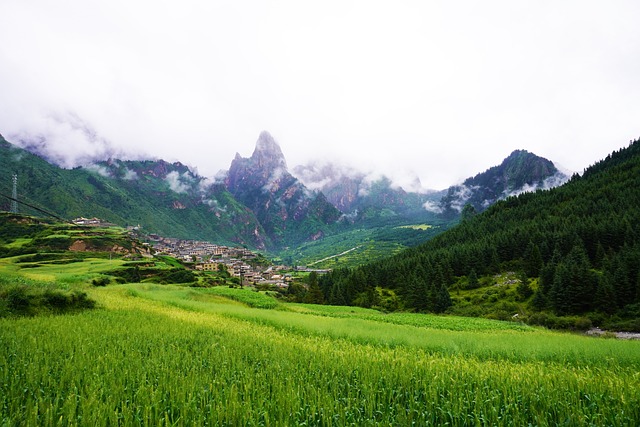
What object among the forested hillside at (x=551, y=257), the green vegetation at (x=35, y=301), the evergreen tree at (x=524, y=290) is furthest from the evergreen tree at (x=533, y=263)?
the green vegetation at (x=35, y=301)

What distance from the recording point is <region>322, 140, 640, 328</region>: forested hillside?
5547cm

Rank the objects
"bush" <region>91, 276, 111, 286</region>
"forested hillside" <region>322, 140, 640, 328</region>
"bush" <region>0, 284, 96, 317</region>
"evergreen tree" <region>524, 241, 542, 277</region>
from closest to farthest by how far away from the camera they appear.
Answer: "bush" <region>0, 284, 96, 317</region>
"bush" <region>91, 276, 111, 286</region>
"forested hillside" <region>322, 140, 640, 328</region>
"evergreen tree" <region>524, 241, 542, 277</region>

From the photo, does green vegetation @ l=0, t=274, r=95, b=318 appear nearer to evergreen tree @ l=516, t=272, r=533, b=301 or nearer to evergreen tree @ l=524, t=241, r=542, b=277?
evergreen tree @ l=516, t=272, r=533, b=301

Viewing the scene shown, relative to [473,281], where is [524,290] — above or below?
below

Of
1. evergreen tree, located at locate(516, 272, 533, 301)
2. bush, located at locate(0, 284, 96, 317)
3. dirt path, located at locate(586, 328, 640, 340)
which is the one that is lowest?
Result: dirt path, located at locate(586, 328, 640, 340)

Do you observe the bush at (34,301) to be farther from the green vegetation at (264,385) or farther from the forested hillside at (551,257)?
the forested hillside at (551,257)

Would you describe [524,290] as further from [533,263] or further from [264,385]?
[264,385]

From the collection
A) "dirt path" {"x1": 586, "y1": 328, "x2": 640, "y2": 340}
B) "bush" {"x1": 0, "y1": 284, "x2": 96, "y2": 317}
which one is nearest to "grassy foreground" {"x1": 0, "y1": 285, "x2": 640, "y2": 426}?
"bush" {"x1": 0, "y1": 284, "x2": 96, "y2": 317}

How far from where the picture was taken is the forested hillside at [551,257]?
55469mm

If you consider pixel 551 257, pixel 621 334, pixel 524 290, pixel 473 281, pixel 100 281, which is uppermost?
pixel 551 257

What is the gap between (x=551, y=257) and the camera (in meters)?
79.5

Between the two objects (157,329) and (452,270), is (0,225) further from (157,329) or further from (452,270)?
(452,270)

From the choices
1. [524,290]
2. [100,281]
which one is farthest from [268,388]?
[524,290]

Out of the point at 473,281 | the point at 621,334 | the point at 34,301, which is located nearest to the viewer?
the point at 34,301
